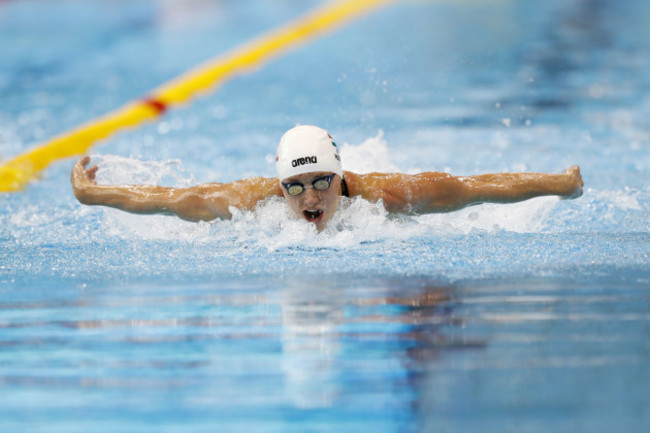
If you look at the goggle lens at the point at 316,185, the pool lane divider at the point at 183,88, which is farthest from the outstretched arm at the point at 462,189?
the pool lane divider at the point at 183,88

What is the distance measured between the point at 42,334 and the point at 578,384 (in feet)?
5.29

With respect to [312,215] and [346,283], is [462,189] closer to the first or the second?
[312,215]

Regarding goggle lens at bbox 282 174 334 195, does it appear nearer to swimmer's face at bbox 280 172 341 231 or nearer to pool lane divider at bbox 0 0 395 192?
swimmer's face at bbox 280 172 341 231

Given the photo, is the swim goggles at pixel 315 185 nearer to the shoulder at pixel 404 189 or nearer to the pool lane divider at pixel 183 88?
the shoulder at pixel 404 189

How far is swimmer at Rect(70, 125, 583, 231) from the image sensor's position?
3619mm

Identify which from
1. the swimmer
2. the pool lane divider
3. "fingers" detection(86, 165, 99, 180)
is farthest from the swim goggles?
the pool lane divider

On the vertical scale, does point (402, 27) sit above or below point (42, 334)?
above

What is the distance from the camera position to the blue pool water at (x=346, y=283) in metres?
2.11

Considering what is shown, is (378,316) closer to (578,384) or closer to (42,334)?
(578,384)

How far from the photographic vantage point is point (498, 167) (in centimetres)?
561

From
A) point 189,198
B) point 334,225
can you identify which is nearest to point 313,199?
point 334,225

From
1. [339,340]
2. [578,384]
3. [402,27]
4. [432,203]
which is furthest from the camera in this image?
[402,27]

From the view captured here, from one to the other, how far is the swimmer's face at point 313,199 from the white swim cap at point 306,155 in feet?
0.09

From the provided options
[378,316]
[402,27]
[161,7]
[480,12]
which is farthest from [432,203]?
[161,7]
